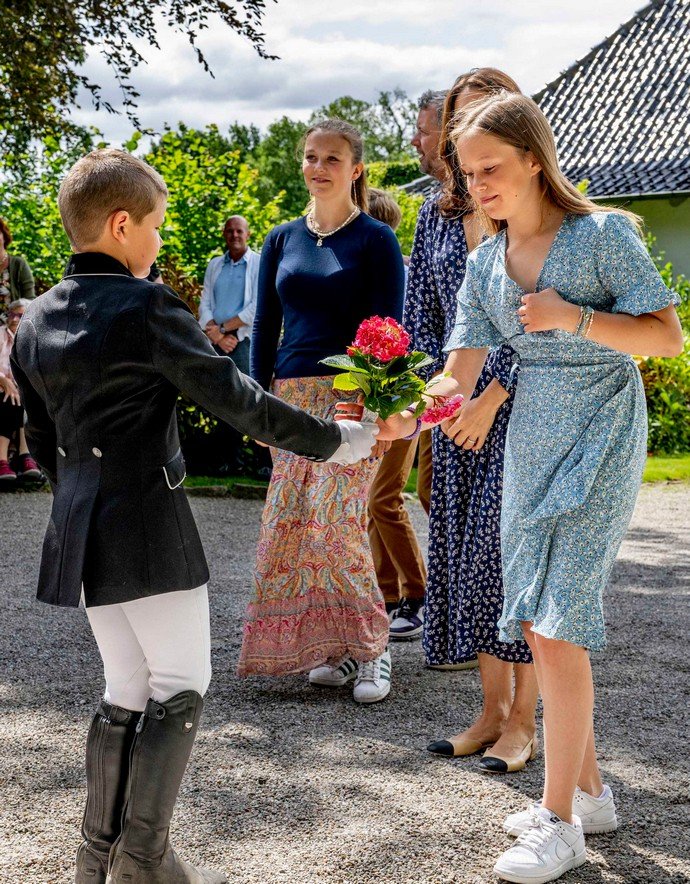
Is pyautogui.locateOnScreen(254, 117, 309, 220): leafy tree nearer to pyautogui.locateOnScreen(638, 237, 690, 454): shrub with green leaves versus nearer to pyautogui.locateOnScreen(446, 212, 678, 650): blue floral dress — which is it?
pyautogui.locateOnScreen(638, 237, 690, 454): shrub with green leaves

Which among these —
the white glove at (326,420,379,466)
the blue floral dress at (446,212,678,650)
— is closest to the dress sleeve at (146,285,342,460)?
the white glove at (326,420,379,466)

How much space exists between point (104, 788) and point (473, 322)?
5.69 ft

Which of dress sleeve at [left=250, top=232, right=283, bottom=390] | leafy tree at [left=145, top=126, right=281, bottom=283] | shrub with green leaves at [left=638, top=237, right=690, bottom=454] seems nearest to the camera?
dress sleeve at [left=250, top=232, right=283, bottom=390]

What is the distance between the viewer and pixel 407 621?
18.5 ft

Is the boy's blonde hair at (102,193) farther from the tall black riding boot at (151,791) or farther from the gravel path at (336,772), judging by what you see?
the gravel path at (336,772)

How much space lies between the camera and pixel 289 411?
281 cm

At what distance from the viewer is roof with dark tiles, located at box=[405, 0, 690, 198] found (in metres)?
22.0

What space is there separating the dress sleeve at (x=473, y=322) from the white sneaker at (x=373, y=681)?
1717mm

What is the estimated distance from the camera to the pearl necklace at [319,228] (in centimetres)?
466

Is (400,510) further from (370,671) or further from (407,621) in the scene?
(370,671)

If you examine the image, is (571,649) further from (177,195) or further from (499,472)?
(177,195)

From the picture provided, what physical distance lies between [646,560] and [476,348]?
4.77 meters

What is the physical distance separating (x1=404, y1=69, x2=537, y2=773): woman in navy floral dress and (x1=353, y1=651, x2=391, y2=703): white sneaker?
380mm

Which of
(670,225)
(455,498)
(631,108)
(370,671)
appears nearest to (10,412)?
(370,671)
